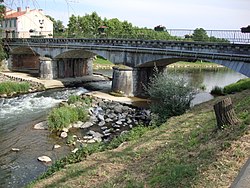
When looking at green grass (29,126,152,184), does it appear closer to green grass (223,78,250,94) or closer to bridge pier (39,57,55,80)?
green grass (223,78,250,94)

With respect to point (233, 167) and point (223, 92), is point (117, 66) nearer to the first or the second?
point (223, 92)

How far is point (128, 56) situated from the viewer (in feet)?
109

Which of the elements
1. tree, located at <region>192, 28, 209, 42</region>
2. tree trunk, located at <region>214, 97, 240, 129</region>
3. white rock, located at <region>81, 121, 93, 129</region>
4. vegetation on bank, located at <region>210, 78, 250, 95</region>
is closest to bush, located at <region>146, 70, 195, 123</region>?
white rock, located at <region>81, 121, 93, 129</region>

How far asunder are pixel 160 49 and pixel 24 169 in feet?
64.2

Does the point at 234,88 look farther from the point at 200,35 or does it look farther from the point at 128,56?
the point at 128,56

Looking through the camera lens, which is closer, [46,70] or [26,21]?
[46,70]

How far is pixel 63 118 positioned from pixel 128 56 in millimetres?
14938

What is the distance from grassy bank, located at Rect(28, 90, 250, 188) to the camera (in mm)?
6684

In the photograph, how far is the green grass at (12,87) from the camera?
31745 millimetres

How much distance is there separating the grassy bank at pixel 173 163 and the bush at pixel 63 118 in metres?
9.12

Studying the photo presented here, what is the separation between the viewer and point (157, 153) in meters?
9.77

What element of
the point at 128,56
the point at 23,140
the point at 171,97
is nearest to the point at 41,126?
the point at 23,140

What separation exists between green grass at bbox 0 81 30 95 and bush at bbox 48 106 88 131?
12.9m

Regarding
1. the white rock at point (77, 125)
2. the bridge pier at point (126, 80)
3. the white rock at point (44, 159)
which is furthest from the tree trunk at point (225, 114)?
the bridge pier at point (126, 80)
